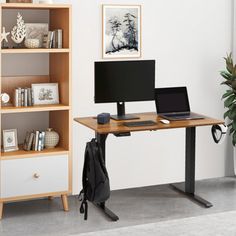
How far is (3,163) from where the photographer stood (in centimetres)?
447

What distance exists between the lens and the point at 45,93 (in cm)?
474

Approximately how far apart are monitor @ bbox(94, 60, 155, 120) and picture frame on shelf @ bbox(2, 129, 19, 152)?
736 millimetres

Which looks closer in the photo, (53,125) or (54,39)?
(54,39)

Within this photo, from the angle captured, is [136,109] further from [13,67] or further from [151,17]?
[13,67]

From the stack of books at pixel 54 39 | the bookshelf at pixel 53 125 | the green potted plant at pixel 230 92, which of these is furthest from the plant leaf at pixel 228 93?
the stack of books at pixel 54 39

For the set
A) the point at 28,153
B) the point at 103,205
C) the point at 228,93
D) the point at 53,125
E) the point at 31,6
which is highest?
the point at 31,6

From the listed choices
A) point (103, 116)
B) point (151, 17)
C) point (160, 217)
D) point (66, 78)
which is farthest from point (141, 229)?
point (151, 17)

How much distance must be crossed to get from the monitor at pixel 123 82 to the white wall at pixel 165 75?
1.23 feet

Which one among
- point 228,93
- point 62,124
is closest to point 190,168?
point 228,93

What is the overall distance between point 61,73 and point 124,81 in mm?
537

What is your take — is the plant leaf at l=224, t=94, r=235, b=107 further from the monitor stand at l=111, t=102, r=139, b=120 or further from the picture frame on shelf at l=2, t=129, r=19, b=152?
the picture frame on shelf at l=2, t=129, r=19, b=152

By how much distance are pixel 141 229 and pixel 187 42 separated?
2.21 meters

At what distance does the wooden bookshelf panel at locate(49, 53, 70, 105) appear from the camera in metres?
4.64

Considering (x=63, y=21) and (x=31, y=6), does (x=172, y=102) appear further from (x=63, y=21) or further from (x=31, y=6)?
(x=31, y=6)
